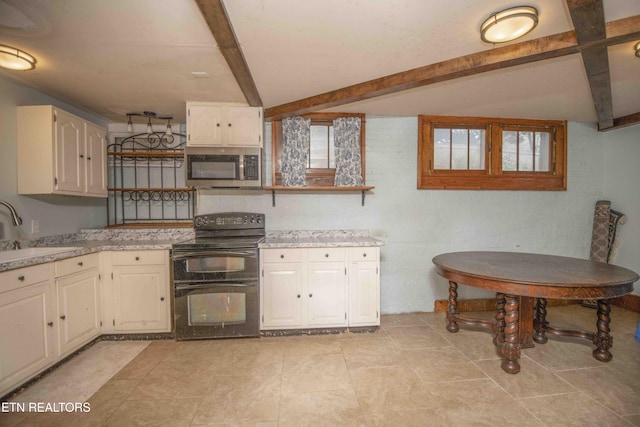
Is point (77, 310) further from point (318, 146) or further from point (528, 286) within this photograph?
point (528, 286)

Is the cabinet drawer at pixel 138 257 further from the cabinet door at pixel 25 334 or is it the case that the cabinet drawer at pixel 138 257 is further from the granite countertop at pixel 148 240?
the cabinet door at pixel 25 334

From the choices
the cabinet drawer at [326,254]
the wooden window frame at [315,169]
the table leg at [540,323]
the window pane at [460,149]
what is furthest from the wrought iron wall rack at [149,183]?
the table leg at [540,323]

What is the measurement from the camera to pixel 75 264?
2271 millimetres

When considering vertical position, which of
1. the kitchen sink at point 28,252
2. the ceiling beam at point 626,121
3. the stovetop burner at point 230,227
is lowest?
the kitchen sink at point 28,252

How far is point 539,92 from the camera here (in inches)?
104

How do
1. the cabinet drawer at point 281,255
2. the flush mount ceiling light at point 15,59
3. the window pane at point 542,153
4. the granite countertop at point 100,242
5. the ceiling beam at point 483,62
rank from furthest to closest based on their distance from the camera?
1. the window pane at point 542,153
2. the cabinet drawer at point 281,255
3. the granite countertop at point 100,242
4. the flush mount ceiling light at point 15,59
5. the ceiling beam at point 483,62

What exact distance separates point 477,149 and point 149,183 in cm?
407

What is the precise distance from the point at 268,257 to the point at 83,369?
166 centimetres

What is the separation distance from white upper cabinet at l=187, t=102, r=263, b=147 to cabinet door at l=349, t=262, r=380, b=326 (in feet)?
5.51

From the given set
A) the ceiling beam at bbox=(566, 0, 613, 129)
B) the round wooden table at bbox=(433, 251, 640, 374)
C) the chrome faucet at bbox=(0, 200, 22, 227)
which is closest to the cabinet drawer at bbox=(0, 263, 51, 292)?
the chrome faucet at bbox=(0, 200, 22, 227)

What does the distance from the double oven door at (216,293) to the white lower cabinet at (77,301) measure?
715mm

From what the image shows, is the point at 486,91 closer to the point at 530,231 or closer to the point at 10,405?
the point at 530,231

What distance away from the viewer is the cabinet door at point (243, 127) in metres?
2.84

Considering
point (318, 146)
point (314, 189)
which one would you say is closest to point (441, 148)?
point (318, 146)
